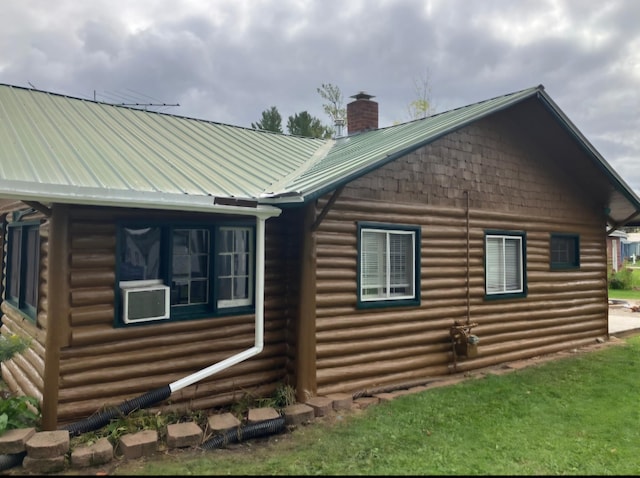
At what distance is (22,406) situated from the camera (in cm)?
498

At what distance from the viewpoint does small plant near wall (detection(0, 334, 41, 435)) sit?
16.0 ft

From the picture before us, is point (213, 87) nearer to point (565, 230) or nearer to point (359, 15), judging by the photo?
point (359, 15)

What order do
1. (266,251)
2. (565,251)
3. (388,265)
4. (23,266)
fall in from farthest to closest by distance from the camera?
(565,251)
(388,265)
(266,251)
(23,266)

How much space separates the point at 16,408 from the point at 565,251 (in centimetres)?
1052

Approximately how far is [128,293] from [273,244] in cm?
217

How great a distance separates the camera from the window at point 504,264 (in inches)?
354

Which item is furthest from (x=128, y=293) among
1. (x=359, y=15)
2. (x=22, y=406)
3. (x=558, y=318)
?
(x=359, y=15)

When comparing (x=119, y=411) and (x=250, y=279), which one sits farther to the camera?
(x=250, y=279)

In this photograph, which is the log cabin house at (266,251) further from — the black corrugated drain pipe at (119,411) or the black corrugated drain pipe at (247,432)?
the black corrugated drain pipe at (247,432)

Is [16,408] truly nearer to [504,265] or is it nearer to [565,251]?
[504,265]

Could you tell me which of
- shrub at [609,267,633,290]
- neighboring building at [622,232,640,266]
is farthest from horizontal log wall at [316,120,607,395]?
neighboring building at [622,232,640,266]

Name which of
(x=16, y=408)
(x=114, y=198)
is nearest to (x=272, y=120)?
(x=114, y=198)

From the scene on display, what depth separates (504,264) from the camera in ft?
30.3

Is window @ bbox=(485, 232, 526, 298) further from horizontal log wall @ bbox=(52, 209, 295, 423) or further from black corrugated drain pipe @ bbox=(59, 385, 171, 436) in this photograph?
black corrugated drain pipe @ bbox=(59, 385, 171, 436)
